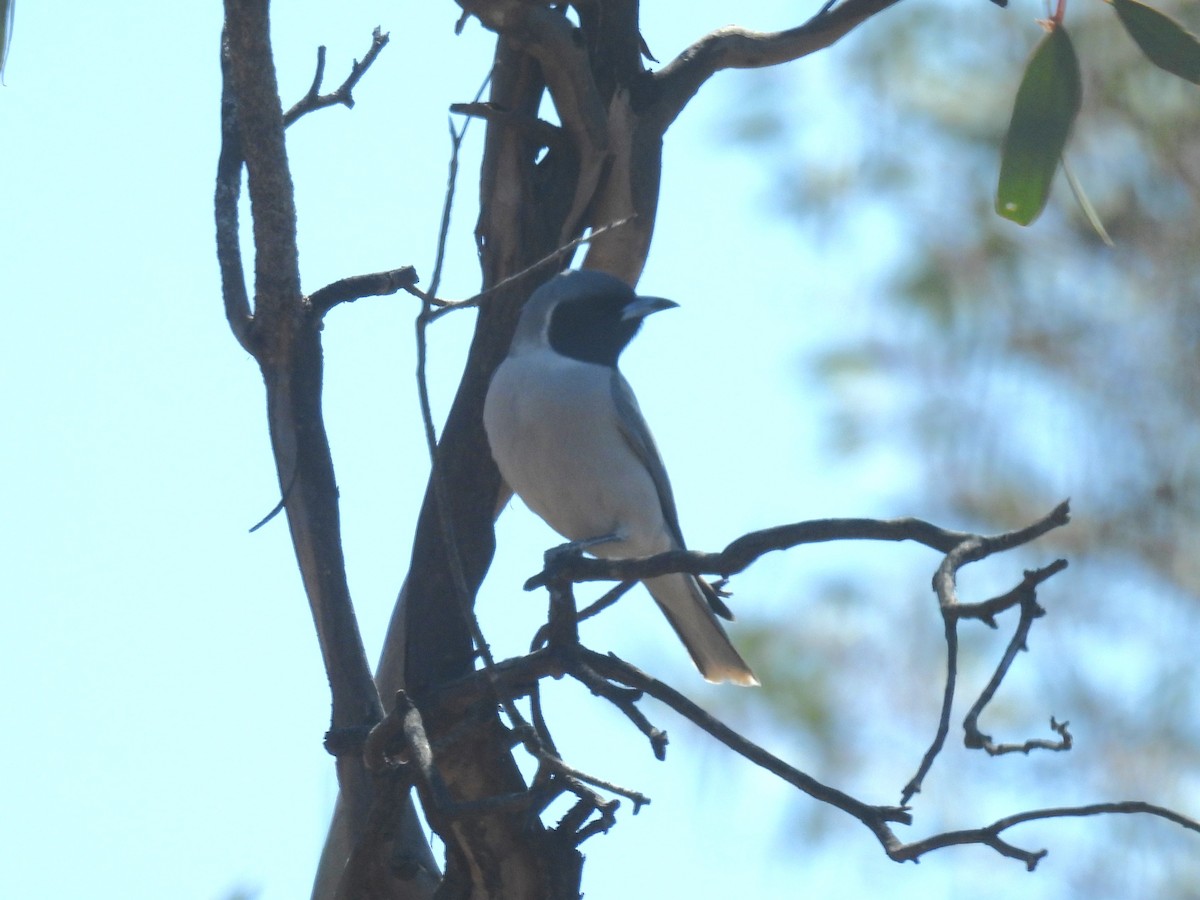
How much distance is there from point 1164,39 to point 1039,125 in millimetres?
278

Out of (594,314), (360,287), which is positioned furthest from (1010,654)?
(594,314)

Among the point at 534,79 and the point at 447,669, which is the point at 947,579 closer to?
the point at 447,669

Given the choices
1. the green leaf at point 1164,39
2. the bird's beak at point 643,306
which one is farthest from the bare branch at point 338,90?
the green leaf at point 1164,39

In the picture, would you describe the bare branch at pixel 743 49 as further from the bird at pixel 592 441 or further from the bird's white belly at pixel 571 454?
the bird's white belly at pixel 571 454

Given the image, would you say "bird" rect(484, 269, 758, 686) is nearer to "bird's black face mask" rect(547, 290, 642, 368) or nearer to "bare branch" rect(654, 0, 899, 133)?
"bird's black face mask" rect(547, 290, 642, 368)

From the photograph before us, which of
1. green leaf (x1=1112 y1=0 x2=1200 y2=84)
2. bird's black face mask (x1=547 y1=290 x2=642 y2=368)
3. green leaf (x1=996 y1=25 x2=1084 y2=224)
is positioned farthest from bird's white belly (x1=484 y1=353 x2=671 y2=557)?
green leaf (x1=1112 y1=0 x2=1200 y2=84)

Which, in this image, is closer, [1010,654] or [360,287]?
[1010,654]

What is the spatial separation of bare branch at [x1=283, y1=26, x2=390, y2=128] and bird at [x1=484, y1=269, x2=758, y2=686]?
651 mm

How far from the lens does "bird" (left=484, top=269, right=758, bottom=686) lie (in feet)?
10.7

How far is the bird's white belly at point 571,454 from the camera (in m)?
3.25

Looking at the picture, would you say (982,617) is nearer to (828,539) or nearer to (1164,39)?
(828,539)

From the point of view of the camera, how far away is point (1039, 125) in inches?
115

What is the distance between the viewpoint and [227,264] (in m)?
3.26

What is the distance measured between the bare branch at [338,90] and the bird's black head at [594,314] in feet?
2.20
